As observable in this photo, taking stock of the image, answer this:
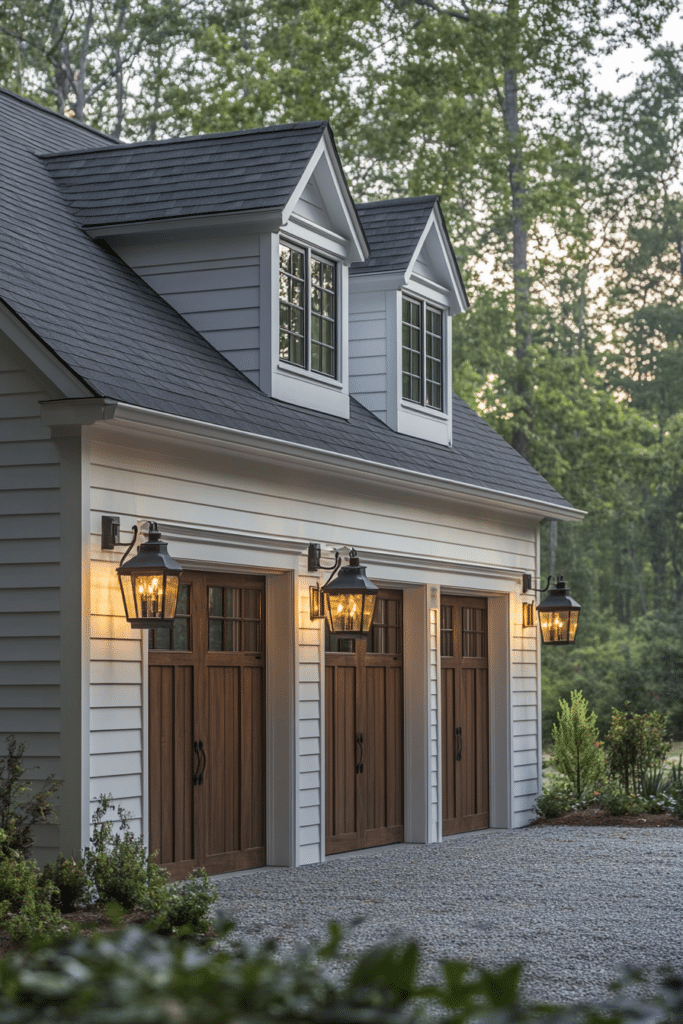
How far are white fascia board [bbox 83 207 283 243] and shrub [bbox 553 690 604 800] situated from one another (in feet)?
22.9

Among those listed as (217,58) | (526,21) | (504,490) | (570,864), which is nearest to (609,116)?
(526,21)

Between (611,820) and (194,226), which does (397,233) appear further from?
(611,820)

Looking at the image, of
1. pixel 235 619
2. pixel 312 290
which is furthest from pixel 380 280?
pixel 235 619

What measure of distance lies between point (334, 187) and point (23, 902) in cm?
701

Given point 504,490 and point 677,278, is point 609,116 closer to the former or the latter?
point 677,278

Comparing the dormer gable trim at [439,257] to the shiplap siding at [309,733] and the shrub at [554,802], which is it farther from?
the shrub at [554,802]

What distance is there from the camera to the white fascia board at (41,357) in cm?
812

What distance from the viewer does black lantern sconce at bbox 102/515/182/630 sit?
8.22 m

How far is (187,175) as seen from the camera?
37.4 ft

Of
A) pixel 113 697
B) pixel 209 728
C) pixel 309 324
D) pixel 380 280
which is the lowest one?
pixel 209 728

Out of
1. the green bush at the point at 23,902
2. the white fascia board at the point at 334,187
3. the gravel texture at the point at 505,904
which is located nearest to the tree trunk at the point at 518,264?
the white fascia board at the point at 334,187

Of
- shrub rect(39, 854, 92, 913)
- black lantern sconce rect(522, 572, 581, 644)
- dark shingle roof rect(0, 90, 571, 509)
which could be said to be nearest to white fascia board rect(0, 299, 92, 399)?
dark shingle roof rect(0, 90, 571, 509)

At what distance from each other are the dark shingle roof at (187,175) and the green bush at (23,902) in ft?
18.6

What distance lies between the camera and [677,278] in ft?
117
